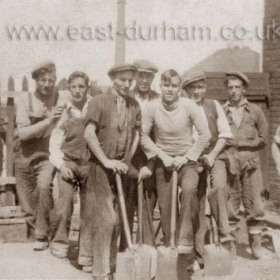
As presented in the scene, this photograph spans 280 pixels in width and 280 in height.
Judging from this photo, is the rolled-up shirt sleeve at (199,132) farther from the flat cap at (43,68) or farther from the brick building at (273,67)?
the brick building at (273,67)

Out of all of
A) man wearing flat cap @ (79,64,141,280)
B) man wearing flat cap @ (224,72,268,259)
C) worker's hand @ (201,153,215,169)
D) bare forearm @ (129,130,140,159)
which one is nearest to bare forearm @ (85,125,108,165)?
man wearing flat cap @ (79,64,141,280)

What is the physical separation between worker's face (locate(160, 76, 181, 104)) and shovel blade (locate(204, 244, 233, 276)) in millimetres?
1450

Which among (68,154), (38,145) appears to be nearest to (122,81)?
(68,154)

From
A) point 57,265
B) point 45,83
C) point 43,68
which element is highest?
point 43,68

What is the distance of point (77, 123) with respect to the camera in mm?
5492

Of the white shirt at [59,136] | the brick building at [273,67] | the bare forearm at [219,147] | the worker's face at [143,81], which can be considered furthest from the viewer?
the brick building at [273,67]

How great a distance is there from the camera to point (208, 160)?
5344mm

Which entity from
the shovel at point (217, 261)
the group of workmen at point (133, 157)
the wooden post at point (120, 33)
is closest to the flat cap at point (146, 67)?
the group of workmen at point (133, 157)

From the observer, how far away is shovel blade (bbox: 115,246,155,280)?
4.62 meters

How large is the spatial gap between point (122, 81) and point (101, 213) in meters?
1.20

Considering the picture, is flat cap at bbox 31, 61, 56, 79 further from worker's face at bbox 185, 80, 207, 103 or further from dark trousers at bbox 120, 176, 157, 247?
dark trousers at bbox 120, 176, 157, 247

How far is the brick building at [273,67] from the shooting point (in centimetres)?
860

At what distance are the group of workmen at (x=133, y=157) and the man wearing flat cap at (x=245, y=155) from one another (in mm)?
11

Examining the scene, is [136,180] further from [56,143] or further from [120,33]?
[120,33]
